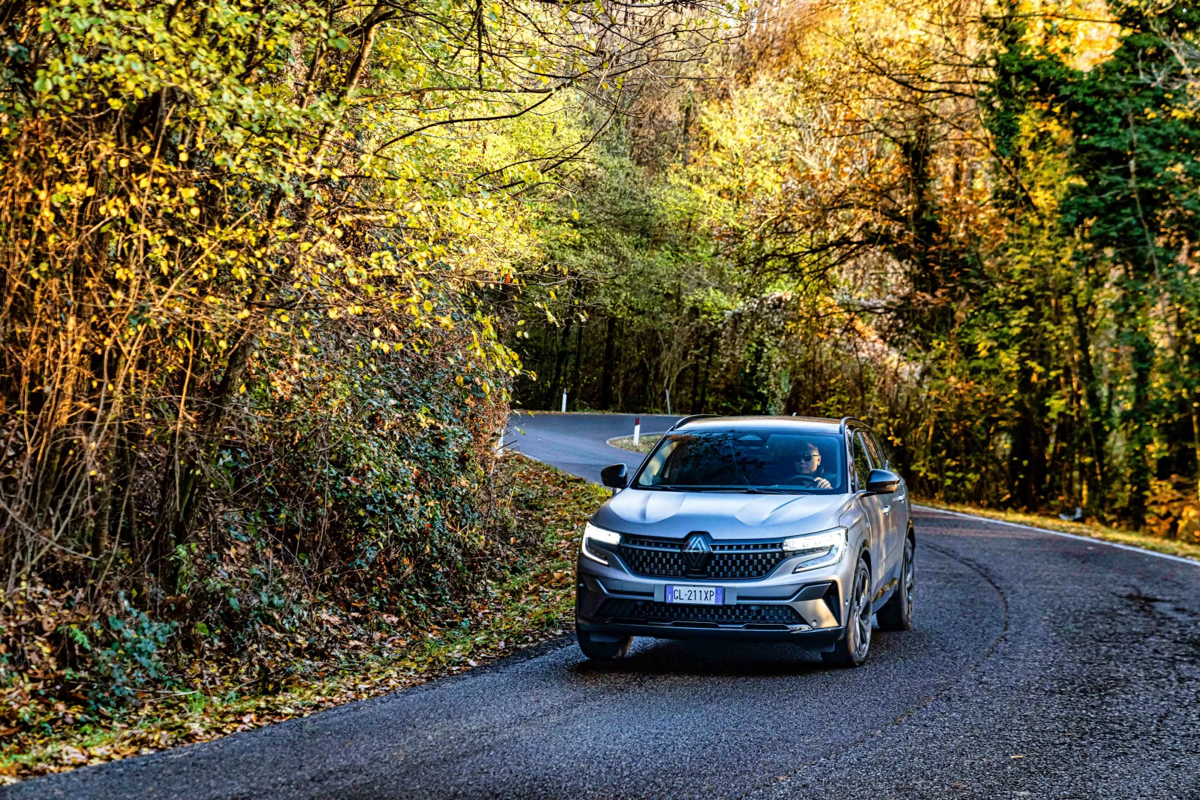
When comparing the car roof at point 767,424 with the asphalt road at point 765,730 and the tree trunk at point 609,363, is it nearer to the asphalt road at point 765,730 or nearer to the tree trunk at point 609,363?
the asphalt road at point 765,730

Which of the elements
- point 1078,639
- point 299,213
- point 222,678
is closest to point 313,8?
point 299,213

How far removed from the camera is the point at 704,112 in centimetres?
4781

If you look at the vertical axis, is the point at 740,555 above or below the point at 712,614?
above

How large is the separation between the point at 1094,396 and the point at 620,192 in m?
30.2

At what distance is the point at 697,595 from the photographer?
310 inches

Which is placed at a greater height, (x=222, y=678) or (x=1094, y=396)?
(x=1094, y=396)

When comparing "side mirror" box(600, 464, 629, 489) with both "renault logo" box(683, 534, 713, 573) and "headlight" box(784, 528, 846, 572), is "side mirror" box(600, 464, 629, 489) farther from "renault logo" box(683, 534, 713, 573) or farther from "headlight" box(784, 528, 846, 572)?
"headlight" box(784, 528, 846, 572)

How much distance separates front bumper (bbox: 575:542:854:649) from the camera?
25.7 ft

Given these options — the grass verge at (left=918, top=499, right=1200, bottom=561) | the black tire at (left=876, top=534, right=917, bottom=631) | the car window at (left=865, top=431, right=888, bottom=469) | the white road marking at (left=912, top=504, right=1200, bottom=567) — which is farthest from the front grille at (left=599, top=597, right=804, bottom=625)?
the grass verge at (left=918, top=499, right=1200, bottom=561)

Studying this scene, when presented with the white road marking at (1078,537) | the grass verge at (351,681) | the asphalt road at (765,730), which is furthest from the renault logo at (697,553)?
the white road marking at (1078,537)

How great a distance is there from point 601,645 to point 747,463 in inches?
75.8

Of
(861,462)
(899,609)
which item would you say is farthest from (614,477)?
(899,609)

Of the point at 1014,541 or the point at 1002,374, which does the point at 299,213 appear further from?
the point at 1002,374

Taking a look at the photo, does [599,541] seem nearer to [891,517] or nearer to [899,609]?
[891,517]
